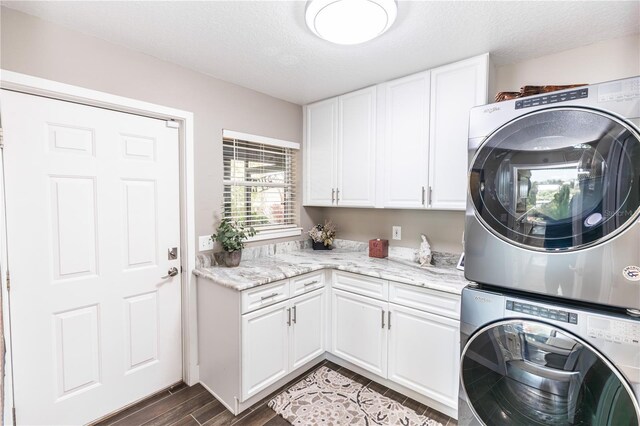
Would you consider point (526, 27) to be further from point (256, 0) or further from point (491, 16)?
point (256, 0)

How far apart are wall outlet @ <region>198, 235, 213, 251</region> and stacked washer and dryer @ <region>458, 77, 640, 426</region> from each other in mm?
1843

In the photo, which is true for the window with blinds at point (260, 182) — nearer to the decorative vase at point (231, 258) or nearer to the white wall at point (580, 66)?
the decorative vase at point (231, 258)

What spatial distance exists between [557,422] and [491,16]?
194 centimetres

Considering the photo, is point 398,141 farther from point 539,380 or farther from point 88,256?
point 88,256

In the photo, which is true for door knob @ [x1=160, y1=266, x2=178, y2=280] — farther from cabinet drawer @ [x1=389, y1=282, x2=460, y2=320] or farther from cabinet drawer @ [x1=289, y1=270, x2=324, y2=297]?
cabinet drawer @ [x1=389, y1=282, x2=460, y2=320]

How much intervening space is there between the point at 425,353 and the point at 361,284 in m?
0.63

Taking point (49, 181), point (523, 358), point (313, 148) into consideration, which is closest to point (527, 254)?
point (523, 358)

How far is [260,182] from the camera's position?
277cm

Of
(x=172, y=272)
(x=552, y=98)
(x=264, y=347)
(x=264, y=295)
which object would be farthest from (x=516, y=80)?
(x=172, y=272)

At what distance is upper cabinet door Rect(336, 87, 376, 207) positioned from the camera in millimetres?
2529

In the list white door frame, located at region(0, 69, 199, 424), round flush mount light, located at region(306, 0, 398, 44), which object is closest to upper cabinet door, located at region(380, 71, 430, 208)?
round flush mount light, located at region(306, 0, 398, 44)

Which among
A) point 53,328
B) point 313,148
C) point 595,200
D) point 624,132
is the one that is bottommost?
point 53,328

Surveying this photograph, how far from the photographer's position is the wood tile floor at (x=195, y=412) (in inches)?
73.7

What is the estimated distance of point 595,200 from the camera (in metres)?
1.13
